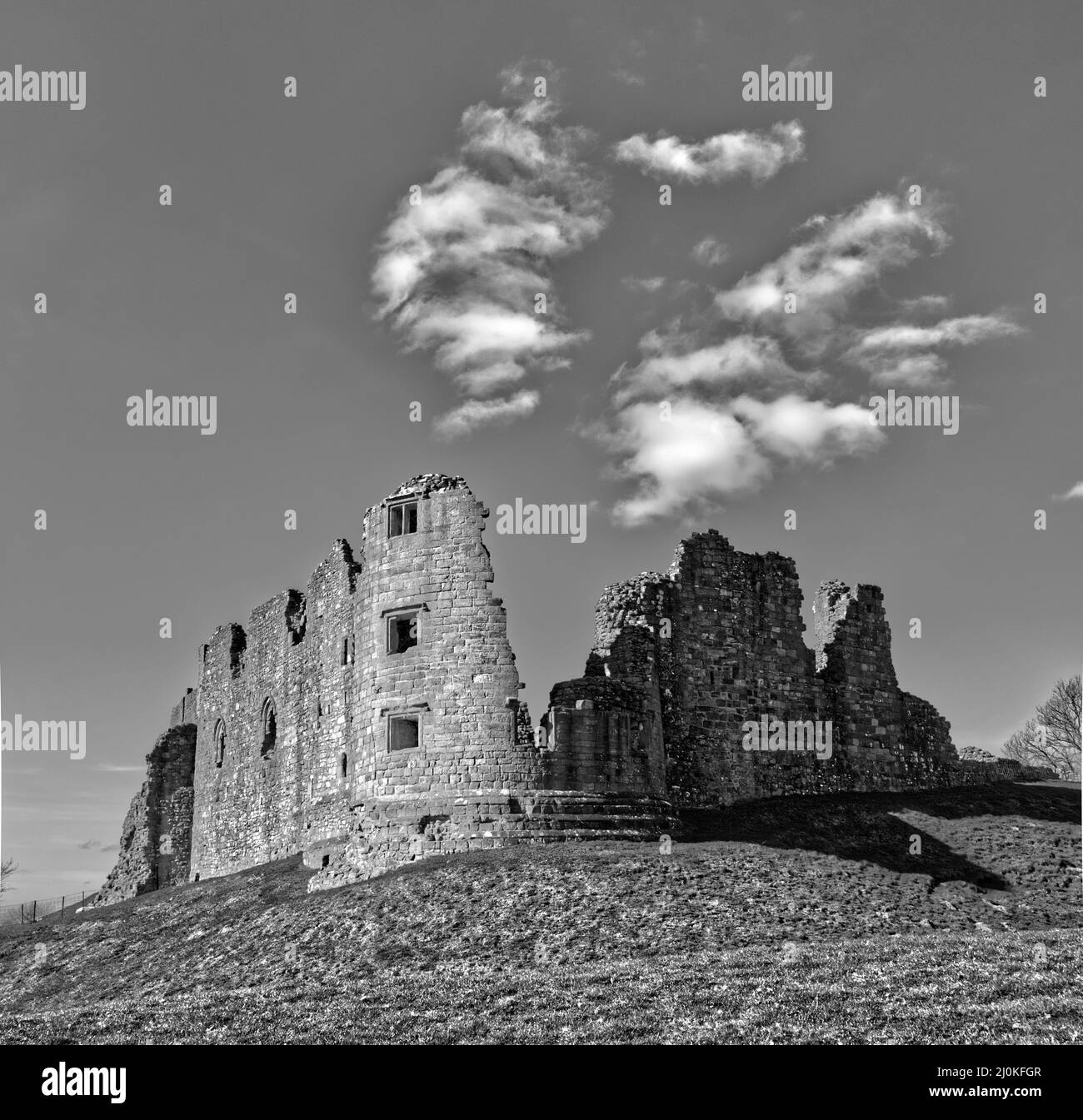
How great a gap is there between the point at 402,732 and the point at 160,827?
28600 mm

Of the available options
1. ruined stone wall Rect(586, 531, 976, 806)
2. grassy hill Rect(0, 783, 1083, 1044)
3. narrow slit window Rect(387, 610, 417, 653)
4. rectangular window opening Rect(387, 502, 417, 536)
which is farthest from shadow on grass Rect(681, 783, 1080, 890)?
rectangular window opening Rect(387, 502, 417, 536)

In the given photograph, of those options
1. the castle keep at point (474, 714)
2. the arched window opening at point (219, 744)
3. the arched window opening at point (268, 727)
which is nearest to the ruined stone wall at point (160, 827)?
the castle keep at point (474, 714)

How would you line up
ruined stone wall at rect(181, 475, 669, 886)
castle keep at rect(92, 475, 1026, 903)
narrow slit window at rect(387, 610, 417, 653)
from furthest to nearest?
narrow slit window at rect(387, 610, 417, 653), castle keep at rect(92, 475, 1026, 903), ruined stone wall at rect(181, 475, 669, 886)

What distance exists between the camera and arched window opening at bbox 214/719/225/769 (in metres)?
53.0

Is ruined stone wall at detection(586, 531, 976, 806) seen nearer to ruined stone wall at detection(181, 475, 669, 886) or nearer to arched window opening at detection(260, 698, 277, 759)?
ruined stone wall at detection(181, 475, 669, 886)

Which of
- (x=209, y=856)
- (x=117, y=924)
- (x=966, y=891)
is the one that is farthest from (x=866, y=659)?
(x=209, y=856)

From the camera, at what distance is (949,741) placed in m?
43.4

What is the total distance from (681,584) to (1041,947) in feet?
62.8

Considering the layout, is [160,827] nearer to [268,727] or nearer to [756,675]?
[268,727]

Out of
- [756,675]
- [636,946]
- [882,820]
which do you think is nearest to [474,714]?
[636,946]

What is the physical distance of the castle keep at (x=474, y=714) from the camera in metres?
30.1

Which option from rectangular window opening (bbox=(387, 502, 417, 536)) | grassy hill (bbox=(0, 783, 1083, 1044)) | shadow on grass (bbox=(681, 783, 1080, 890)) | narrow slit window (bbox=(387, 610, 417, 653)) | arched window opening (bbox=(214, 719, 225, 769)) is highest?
rectangular window opening (bbox=(387, 502, 417, 536))

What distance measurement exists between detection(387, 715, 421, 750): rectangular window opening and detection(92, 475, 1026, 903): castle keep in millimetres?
43
